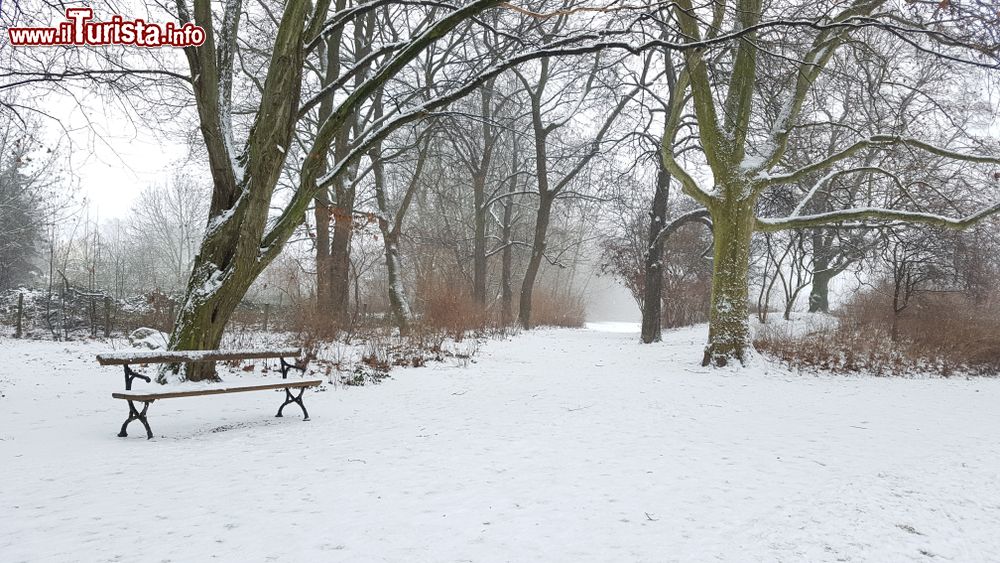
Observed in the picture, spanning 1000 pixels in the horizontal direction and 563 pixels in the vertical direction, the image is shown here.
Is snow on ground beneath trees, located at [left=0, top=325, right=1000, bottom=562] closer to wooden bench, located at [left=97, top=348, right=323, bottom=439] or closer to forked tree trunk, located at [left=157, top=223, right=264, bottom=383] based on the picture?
wooden bench, located at [left=97, top=348, right=323, bottom=439]

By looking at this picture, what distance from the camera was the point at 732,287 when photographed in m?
9.52

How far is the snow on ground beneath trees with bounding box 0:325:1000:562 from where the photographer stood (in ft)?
8.80

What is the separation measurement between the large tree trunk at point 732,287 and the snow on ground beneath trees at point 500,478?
2235 mm

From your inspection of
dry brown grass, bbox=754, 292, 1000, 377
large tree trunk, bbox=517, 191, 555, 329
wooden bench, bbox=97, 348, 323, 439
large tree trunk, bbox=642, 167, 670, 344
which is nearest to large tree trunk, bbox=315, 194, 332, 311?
wooden bench, bbox=97, 348, 323, 439

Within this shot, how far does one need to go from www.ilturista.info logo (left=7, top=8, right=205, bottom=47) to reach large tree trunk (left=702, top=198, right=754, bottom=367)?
8817mm

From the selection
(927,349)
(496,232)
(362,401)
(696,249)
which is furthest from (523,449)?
(496,232)

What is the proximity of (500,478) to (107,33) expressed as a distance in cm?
832

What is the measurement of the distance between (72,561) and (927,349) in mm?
13855

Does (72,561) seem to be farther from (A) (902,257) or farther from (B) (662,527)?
(A) (902,257)

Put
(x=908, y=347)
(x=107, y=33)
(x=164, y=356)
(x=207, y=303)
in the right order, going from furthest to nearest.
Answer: (x=908, y=347)
(x=107, y=33)
(x=207, y=303)
(x=164, y=356)

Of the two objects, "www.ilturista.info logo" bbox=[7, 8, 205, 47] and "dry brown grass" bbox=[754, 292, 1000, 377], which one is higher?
"www.ilturista.info logo" bbox=[7, 8, 205, 47]

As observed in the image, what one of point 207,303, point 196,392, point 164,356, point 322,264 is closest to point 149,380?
point 164,356

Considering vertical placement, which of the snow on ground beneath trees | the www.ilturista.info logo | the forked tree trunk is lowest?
the snow on ground beneath trees

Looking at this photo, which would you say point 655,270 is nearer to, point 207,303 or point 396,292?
point 396,292
